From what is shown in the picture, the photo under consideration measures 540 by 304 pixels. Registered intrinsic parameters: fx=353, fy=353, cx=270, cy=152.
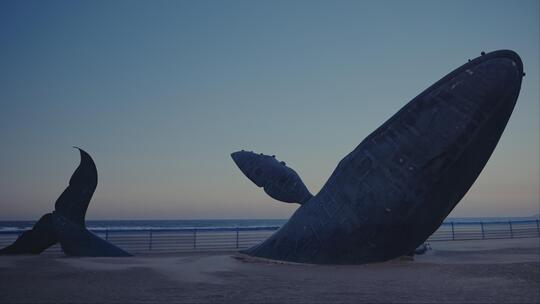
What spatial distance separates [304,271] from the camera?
798 centimetres

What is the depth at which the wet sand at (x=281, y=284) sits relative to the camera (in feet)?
16.4

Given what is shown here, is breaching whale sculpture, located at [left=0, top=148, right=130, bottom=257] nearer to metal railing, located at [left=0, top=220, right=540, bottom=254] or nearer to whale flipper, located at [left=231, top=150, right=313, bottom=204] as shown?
metal railing, located at [left=0, top=220, right=540, bottom=254]

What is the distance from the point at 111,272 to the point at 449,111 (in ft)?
27.2

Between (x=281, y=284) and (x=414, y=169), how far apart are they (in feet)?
12.6

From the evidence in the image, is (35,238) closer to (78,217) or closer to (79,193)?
(78,217)

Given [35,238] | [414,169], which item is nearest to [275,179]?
[414,169]

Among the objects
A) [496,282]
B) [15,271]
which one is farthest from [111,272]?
[496,282]

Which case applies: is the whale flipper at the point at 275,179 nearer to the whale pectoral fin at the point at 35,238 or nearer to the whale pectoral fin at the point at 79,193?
the whale pectoral fin at the point at 79,193

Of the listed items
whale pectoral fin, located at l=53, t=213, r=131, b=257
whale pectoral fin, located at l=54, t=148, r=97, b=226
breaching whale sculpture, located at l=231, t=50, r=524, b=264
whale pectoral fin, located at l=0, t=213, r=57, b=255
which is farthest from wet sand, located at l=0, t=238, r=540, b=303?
whale pectoral fin, located at l=0, t=213, r=57, b=255

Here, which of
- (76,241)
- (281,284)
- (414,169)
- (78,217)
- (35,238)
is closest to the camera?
(281,284)

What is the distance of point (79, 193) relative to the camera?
12336 mm

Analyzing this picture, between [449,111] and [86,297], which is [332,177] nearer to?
[449,111]

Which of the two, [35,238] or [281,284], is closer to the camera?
[281,284]

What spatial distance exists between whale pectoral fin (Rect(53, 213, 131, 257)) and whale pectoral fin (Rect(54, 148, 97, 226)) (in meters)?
0.22
